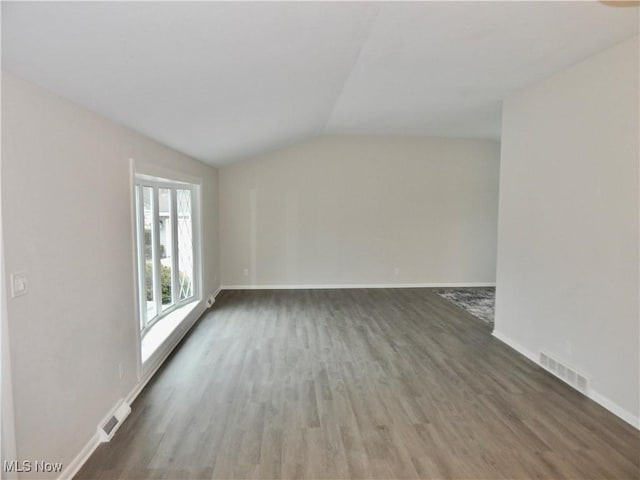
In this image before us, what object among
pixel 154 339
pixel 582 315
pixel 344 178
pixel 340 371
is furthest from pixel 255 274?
pixel 582 315

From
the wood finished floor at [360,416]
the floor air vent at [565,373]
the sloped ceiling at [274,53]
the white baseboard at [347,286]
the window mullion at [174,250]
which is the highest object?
the sloped ceiling at [274,53]

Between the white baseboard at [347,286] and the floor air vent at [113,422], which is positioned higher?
the white baseboard at [347,286]

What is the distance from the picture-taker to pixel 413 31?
7.83 ft

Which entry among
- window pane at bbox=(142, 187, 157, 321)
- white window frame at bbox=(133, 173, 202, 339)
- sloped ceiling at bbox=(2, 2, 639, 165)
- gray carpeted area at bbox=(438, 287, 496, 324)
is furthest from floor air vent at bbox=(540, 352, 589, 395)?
window pane at bbox=(142, 187, 157, 321)

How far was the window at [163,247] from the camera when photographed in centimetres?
365

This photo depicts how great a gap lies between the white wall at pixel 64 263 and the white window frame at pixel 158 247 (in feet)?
1.69

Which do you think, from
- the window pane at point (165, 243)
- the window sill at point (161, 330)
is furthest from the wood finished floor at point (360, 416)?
the window pane at point (165, 243)

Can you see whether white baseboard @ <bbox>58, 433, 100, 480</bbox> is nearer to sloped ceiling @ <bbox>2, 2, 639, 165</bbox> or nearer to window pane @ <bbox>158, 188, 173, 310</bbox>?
sloped ceiling @ <bbox>2, 2, 639, 165</bbox>

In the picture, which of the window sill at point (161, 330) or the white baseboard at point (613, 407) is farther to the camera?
the window sill at point (161, 330)

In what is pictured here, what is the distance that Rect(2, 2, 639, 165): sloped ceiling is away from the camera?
1505 mm

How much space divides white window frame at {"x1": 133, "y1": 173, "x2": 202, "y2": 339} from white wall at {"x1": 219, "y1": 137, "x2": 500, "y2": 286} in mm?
1460

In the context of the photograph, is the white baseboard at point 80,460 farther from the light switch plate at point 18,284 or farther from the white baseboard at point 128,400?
the light switch plate at point 18,284

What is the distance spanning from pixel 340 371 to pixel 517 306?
6.53 feet

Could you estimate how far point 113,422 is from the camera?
2.46 meters
